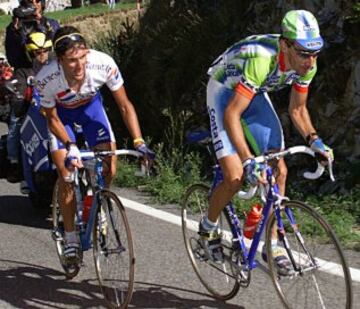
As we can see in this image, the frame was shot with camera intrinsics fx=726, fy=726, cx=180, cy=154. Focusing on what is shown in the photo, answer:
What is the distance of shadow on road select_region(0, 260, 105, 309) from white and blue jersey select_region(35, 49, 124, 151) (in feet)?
3.31

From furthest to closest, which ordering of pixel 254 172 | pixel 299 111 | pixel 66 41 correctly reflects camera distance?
pixel 66 41 → pixel 299 111 → pixel 254 172

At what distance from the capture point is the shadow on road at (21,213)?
688 cm

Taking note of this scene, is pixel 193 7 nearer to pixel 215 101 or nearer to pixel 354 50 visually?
pixel 354 50

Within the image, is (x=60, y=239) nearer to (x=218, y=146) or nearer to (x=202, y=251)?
(x=202, y=251)

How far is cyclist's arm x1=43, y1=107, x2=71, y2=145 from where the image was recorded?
15.7 ft

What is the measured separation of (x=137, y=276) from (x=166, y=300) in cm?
52

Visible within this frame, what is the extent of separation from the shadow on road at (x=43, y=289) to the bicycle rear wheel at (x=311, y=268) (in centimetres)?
134

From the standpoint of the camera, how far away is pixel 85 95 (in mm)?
5176

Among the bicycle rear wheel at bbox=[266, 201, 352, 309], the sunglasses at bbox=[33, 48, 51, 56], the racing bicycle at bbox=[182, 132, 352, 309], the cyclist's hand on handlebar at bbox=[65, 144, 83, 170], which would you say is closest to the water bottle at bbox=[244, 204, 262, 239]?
the racing bicycle at bbox=[182, 132, 352, 309]

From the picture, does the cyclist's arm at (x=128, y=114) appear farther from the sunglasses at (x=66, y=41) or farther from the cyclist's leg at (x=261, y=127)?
the cyclist's leg at (x=261, y=127)

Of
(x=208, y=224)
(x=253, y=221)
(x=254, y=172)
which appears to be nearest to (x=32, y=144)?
(x=208, y=224)

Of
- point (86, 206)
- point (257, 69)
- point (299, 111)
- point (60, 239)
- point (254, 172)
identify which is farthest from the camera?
point (60, 239)

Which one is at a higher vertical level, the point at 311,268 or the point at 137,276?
the point at 311,268

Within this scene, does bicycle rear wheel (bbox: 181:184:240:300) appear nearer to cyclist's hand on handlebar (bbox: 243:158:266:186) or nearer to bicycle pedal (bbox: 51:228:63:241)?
cyclist's hand on handlebar (bbox: 243:158:266:186)
